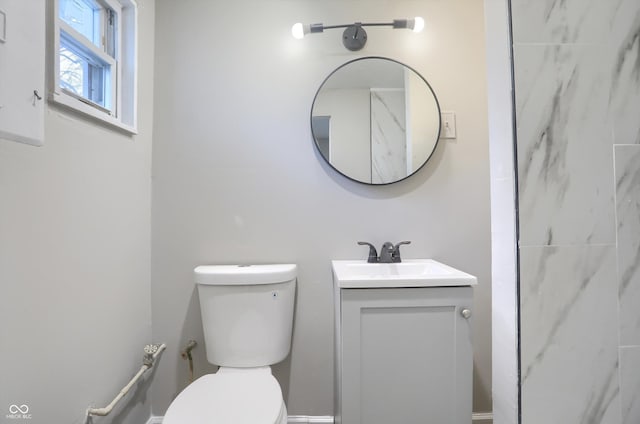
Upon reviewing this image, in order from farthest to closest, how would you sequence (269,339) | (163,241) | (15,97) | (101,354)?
(163,241) < (269,339) < (101,354) < (15,97)

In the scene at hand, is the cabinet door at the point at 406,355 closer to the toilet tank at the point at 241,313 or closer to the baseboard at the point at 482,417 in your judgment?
the toilet tank at the point at 241,313

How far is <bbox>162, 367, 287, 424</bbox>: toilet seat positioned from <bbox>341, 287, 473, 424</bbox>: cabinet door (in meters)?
0.25

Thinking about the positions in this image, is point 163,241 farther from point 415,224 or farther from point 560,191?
point 560,191

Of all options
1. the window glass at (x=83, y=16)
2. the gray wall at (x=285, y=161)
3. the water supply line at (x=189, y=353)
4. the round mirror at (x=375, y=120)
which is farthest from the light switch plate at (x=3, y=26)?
the water supply line at (x=189, y=353)

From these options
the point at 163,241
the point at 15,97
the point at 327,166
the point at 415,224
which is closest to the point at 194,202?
the point at 163,241

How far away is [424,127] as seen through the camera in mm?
1340

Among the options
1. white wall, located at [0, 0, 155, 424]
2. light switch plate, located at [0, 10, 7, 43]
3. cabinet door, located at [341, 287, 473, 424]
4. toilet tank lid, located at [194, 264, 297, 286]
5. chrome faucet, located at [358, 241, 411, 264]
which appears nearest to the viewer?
light switch plate, located at [0, 10, 7, 43]

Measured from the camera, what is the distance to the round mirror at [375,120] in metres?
1.34

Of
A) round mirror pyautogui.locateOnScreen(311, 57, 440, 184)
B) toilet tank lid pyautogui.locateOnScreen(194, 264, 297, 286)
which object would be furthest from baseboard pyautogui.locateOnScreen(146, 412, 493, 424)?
round mirror pyautogui.locateOnScreen(311, 57, 440, 184)

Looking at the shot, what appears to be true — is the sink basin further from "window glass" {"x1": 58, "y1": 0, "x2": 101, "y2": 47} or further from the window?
"window glass" {"x1": 58, "y1": 0, "x2": 101, "y2": 47}

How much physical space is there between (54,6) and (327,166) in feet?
3.53

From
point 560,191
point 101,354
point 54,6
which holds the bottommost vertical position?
point 101,354

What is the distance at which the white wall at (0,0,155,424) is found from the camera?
2.32 ft

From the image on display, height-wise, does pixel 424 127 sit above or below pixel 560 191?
above
